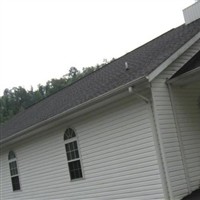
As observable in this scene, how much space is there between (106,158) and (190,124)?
273 cm

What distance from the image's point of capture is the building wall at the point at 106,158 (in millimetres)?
11461

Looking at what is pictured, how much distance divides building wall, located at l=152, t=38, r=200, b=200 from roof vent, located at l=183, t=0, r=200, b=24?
4002 millimetres

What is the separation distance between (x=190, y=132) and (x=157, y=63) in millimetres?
2215

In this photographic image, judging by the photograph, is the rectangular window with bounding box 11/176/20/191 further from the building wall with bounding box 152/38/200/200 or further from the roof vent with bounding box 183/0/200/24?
the roof vent with bounding box 183/0/200/24

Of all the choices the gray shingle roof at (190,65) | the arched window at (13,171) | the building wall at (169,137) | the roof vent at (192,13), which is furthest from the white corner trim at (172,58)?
the arched window at (13,171)

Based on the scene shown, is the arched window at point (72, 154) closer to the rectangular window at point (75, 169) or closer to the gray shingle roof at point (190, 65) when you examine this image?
the rectangular window at point (75, 169)

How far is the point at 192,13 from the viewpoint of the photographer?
1521cm

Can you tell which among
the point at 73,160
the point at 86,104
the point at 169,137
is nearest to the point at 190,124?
the point at 169,137

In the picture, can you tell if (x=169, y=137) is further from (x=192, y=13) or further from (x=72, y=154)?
(x=192, y=13)

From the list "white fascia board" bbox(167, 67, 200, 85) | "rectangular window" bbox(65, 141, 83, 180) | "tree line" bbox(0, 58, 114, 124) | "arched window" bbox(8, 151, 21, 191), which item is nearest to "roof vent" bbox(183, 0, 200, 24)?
"white fascia board" bbox(167, 67, 200, 85)

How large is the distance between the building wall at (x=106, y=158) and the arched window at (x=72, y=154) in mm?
231

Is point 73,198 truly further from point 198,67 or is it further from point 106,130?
point 198,67

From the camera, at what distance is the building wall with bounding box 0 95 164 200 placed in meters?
11.5

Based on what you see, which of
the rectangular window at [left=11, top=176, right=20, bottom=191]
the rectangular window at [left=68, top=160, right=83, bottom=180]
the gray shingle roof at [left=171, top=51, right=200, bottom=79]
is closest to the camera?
the gray shingle roof at [left=171, top=51, right=200, bottom=79]
